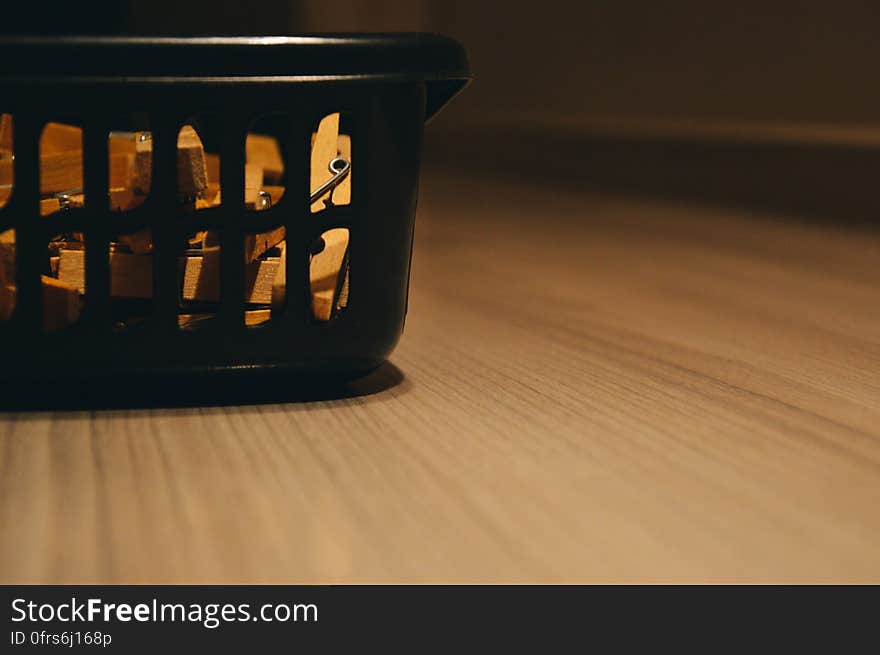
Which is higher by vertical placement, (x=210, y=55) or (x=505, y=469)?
(x=210, y=55)

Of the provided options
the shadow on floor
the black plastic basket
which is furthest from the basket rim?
the shadow on floor

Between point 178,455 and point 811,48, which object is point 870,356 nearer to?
point 178,455

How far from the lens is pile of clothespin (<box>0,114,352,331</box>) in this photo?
1.69 feet

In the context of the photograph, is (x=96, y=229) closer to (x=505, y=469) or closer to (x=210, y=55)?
(x=210, y=55)

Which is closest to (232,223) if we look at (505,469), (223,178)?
(223,178)

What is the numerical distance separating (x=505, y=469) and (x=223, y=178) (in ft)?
0.56

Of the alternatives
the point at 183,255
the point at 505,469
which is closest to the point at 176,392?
the point at 183,255

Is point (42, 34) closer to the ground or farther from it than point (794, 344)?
farther from it

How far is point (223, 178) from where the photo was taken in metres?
0.50

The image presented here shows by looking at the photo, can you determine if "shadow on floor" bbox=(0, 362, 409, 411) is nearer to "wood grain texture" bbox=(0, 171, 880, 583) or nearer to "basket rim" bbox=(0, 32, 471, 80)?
"wood grain texture" bbox=(0, 171, 880, 583)

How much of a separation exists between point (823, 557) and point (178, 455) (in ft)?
0.82

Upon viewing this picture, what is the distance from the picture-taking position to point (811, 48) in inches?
64.9
